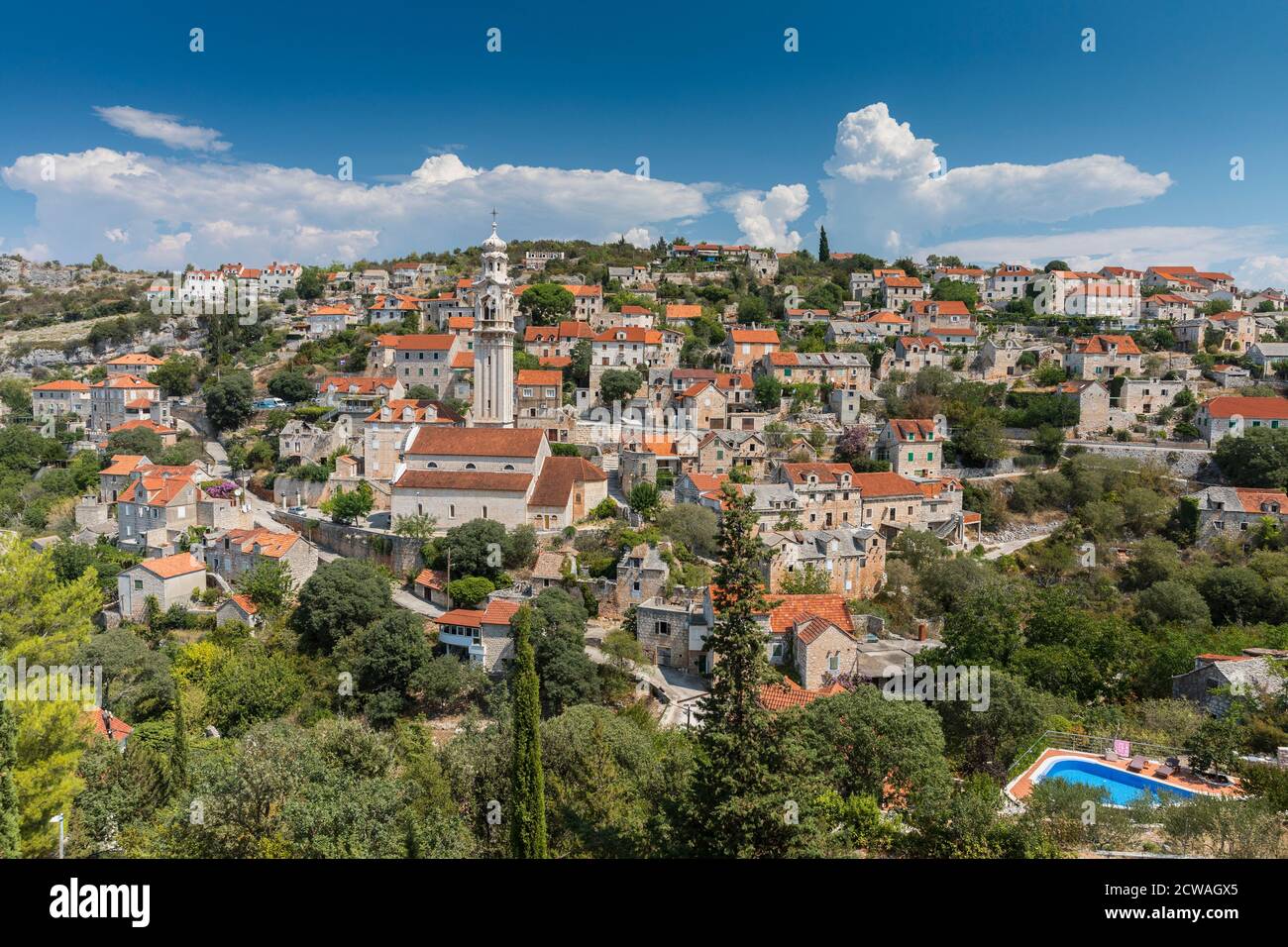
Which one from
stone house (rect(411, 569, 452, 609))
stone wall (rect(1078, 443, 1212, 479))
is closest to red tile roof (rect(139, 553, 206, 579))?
stone house (rect(411, 569, 452, 609))

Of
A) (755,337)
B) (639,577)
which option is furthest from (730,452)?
(755,337)

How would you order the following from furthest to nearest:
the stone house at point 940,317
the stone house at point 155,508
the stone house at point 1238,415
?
1. the stone house at point 940,317
2. the stone house at point 1238,415
3. the stone house at point 155,508

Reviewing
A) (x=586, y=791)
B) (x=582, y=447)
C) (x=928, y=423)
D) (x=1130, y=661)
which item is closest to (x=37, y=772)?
(x=586, y=791)

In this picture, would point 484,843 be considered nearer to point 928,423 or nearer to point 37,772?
point 37,772

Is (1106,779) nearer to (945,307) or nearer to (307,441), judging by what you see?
(307,441)

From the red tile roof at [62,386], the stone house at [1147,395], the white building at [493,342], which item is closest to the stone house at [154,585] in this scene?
the white building at [493,342]

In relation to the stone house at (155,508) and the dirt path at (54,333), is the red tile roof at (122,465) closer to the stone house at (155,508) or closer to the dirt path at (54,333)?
the stone house at (155,508)
